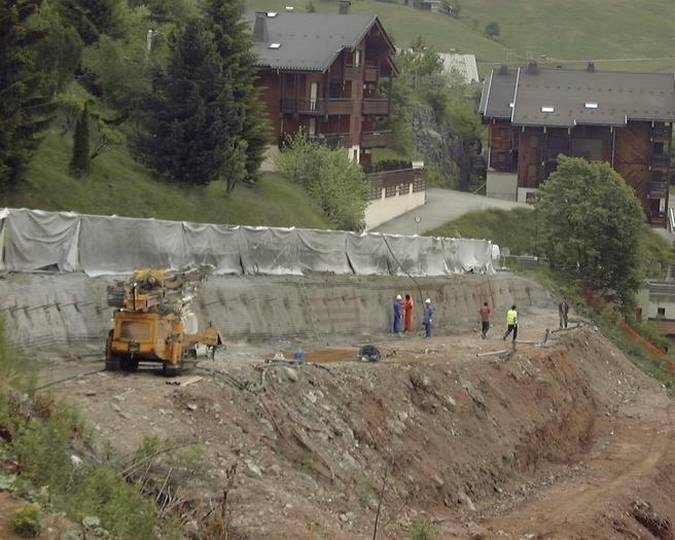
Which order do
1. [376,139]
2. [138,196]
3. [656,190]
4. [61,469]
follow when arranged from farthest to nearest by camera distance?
[656,190]
[376,139]
[138,196]
[61,469]

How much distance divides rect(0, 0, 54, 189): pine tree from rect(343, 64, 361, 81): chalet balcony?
31.1 meters

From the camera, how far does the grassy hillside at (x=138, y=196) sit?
39219 mm

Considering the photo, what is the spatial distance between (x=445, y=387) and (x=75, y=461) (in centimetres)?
1479

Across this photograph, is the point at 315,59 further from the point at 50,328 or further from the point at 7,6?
the point at 50,328

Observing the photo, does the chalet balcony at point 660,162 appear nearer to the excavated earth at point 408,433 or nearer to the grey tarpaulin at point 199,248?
the grey tarpaulin at point 199,248

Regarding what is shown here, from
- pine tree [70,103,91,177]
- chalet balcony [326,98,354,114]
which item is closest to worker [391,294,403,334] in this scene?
pine tree [70,103,91,177]

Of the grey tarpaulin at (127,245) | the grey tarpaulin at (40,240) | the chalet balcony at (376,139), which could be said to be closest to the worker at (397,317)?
the grey tarpaulin at (127,245)

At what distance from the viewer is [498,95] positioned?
293 ft

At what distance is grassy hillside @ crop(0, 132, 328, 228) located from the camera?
1544 inches

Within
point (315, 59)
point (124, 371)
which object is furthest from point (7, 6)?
point (315, 59)

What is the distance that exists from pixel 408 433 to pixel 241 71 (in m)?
23.0

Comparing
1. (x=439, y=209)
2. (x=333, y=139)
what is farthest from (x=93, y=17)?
(x=439, y=209)

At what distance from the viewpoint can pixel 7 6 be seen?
3569 cm

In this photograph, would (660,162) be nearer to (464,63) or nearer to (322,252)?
(322,252)
